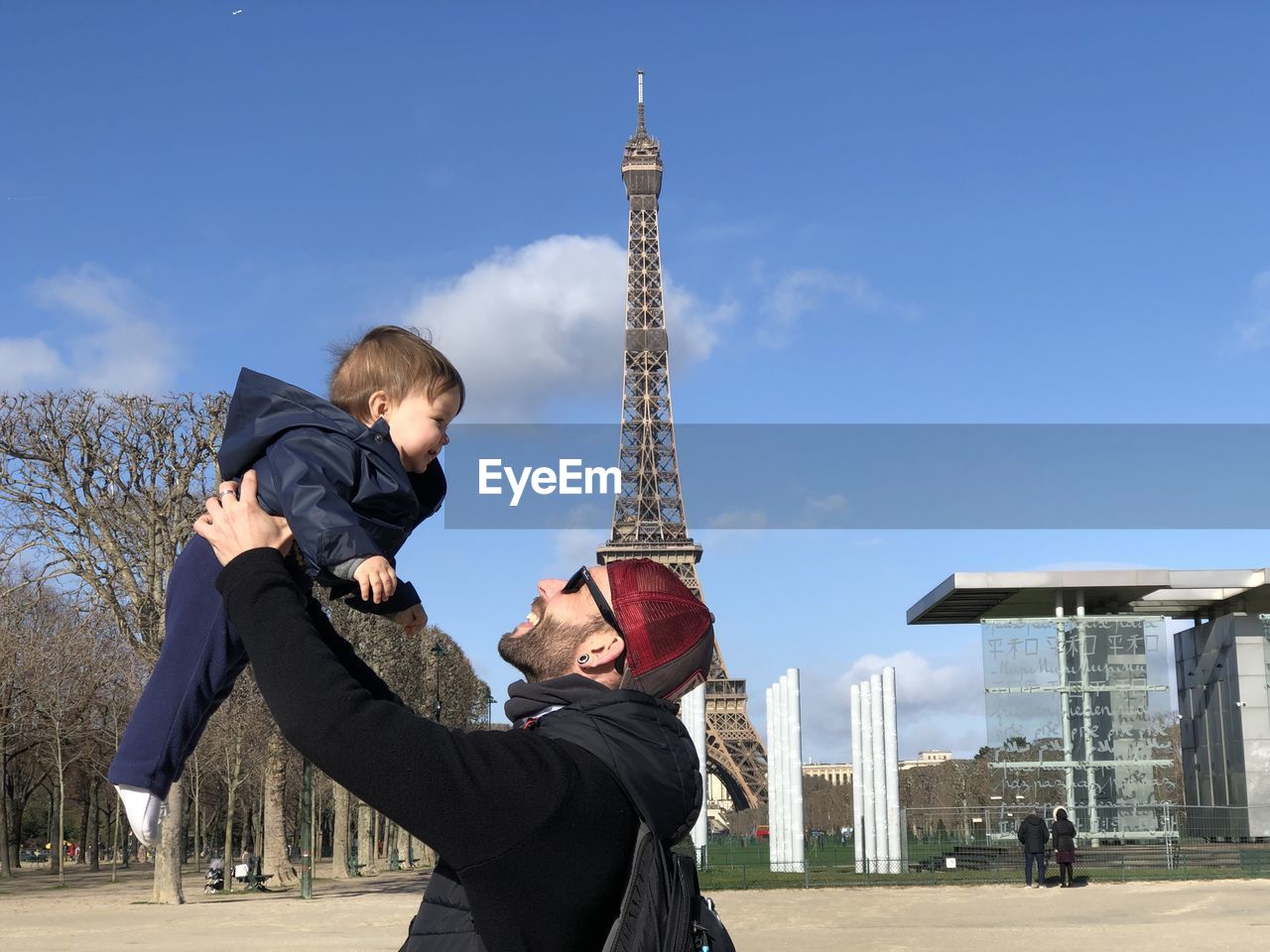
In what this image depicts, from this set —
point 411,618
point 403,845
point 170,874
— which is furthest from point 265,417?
point 403,845

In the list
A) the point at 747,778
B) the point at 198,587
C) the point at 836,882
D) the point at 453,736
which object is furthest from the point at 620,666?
the point at 747,778

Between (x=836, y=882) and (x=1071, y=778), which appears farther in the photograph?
(x=1071, y=778)

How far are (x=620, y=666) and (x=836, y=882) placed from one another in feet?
81.0

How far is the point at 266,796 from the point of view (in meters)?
28.0

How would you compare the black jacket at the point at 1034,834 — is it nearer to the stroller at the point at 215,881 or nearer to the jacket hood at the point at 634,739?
the stroller at the point at 215,881

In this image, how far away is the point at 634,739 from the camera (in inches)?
77.0

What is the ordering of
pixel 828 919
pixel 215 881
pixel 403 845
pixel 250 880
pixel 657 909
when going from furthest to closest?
pixel 403 845 < pixel 250 880 < pixel 215 881 < pixel 828 919 < pixel 657 909

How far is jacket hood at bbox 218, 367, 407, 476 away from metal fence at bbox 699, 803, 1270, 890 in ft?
77.3

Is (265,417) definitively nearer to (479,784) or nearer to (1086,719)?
(479,784)

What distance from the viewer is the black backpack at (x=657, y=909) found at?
1832 millimetres

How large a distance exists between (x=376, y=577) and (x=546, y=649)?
0.99 feet

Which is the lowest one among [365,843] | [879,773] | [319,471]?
[365,843]

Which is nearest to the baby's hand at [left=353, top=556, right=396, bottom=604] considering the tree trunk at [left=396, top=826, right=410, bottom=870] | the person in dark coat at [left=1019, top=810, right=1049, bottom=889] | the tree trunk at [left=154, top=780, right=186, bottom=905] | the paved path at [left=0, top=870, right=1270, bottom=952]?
the paved path at [left=0, top=870, right=1270, bottom=952]

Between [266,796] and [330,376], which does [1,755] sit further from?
[330,376]
